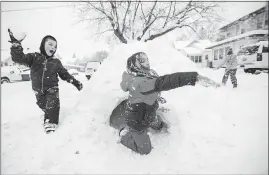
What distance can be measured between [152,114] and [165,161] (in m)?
0.65

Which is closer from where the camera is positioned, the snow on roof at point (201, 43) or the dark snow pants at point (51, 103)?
the dark snow pants at point (51, 103)

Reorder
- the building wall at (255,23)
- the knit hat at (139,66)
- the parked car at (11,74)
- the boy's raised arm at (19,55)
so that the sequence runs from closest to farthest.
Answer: the building wall at (255,23) < the knit hat at (139,66) < the boy's raised arm at (19,55) < the parked car at (11,74)

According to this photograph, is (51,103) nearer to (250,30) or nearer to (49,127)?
(49,127)

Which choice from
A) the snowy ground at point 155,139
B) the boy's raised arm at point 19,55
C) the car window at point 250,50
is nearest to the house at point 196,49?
the car window at point 250,50

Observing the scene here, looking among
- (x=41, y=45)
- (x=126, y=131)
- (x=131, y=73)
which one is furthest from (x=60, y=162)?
(x=41, y=45)

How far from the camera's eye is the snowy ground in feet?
7.96

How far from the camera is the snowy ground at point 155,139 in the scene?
2.43m

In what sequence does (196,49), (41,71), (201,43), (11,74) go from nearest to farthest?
(41,71) → (11,74) → (196,49) → (201,43)

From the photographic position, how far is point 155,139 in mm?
3027

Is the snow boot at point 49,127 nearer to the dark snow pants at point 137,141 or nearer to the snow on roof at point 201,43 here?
the dark snow pants at point 137,141

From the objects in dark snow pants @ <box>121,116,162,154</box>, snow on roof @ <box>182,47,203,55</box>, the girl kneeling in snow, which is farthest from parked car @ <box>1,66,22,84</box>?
snow on roof @ <box>182,47,203,55</box>

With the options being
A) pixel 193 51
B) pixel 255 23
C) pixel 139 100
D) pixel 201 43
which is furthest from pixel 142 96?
pixel 201 43

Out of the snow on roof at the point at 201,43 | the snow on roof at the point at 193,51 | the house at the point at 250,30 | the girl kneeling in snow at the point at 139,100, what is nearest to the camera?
the house at the point at 250,30

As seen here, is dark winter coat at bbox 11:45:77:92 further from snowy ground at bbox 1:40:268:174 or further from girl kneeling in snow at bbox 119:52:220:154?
girl kneeling in snow at bbox 119:52:220:154
